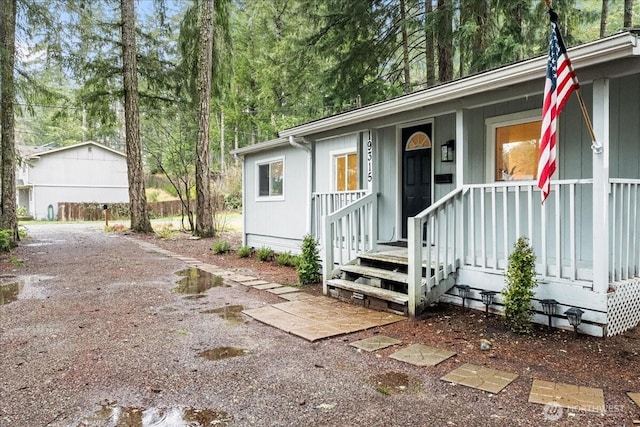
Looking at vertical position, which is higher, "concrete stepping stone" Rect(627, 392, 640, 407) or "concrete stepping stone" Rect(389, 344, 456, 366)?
"concrete stepping stone" Rect(627, 392, 640, 407)

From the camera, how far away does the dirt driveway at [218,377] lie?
261cm

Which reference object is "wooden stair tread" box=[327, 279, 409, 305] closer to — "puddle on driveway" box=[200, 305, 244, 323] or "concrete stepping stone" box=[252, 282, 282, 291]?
"concrete stepping stone" box=[252, 282, 282, 291]

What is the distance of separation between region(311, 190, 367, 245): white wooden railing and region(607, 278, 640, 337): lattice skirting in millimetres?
3834

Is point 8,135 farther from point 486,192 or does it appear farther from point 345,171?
point 486,192

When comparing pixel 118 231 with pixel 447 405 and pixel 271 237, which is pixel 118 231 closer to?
pixel 271 237

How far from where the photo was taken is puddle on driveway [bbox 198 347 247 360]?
144 inches

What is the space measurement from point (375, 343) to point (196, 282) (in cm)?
418

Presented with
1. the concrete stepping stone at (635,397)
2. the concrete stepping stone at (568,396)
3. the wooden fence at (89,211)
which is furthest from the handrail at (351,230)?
the wooden fence at (89,211)

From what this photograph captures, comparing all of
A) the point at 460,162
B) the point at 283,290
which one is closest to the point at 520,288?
the point at 460,162

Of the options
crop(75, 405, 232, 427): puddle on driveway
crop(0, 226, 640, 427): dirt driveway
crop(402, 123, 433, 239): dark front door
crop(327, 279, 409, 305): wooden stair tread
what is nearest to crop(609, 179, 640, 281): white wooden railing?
crop(0, 226, 640, 427): dirt driveway

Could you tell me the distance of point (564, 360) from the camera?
11.4 feet

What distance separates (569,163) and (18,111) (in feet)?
44.8

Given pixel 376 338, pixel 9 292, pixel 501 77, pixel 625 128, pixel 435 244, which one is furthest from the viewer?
pixel 9 292

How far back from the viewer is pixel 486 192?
575 centimetres
